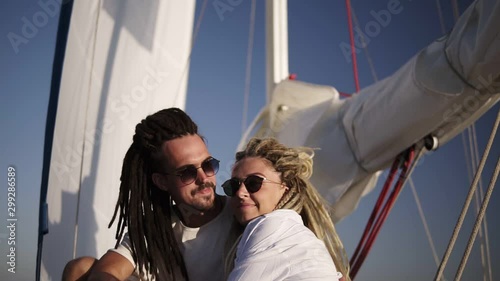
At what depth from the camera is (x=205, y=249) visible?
2.27 m

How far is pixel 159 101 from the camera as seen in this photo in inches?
155

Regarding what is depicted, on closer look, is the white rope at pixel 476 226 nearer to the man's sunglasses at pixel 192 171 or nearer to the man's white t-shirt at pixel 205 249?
the man's white t-shirt at pixel 205 249

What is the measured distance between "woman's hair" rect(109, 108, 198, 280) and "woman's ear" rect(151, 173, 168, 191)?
0.9 inches

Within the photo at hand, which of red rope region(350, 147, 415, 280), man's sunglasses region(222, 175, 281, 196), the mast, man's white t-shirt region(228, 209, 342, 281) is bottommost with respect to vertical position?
red rope region(350, 147, 415, 280)

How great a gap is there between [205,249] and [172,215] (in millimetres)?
→ 213

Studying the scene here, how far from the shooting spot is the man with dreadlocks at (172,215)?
2.25 metres

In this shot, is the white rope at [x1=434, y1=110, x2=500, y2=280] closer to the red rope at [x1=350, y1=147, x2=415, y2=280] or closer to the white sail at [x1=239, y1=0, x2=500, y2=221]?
the white sail at [x1=239, y1=0, x2=500, y2=221]

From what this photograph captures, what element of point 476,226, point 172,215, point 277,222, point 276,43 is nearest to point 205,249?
point 172,215

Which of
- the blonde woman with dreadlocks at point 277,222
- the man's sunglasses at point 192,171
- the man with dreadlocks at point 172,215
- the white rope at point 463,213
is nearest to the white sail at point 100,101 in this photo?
the man with dreadlocks at point 172,215

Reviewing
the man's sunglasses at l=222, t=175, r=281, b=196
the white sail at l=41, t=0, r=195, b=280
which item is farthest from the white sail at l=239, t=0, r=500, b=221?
the man's sunglasses at l=222, t=175, r=281, b=196

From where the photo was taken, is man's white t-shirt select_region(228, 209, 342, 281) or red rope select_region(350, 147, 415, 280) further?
red rope select_region(350, 147, 415, 280)

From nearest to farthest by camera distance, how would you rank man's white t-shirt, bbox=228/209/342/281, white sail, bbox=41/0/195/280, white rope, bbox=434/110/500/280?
1. man's white t-shirt, bbox=228/209/342/281
2. white rope, bbox=434/110/500/280
3. white sail, bbox=41/0/195/280

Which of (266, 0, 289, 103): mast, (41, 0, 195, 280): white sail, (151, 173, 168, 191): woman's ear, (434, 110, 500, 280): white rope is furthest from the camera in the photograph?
(266, 0, 289, 103): mast

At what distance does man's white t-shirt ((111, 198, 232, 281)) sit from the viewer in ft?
7.44
